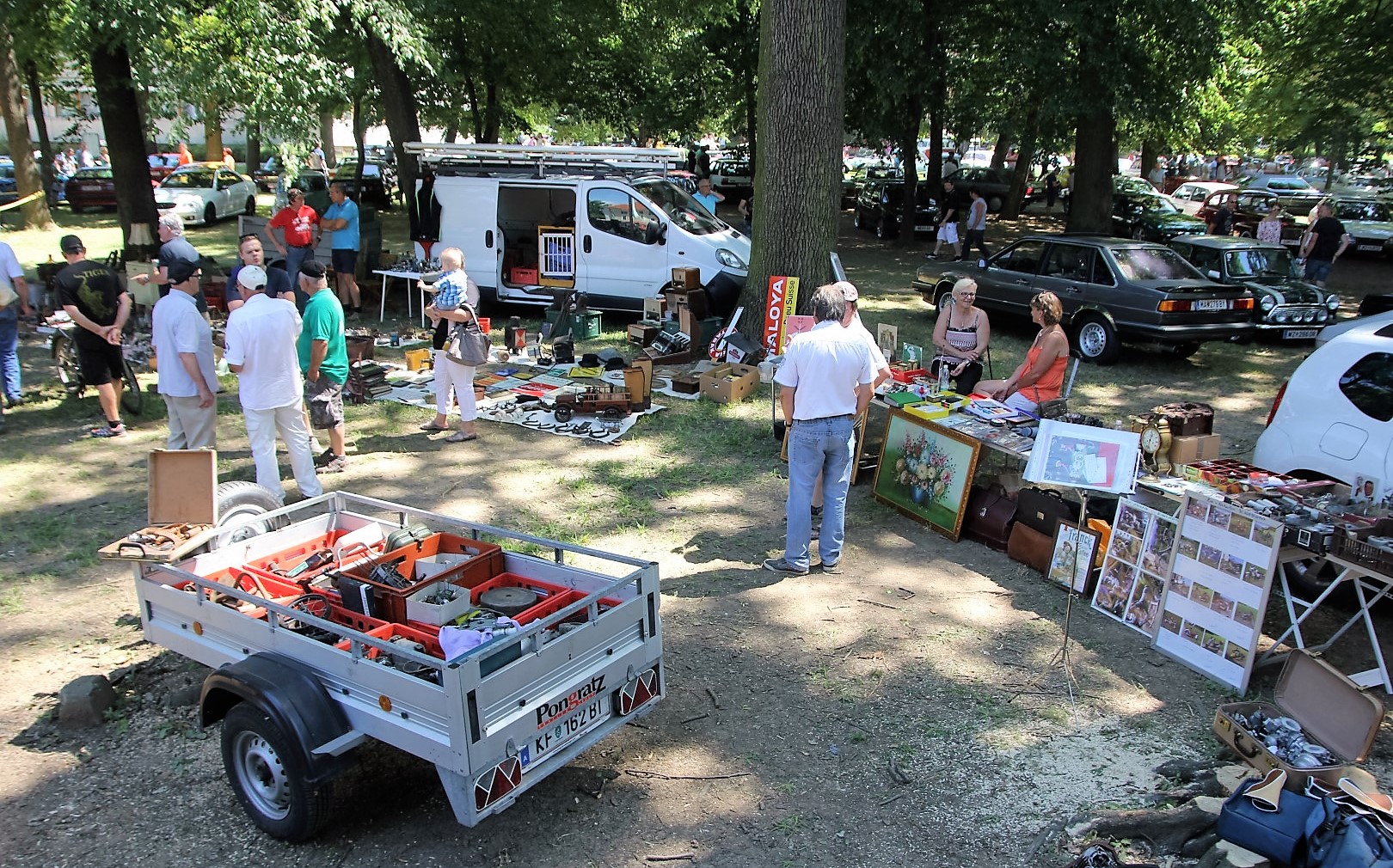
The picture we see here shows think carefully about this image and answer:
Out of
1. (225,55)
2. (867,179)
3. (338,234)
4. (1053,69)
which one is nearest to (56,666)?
(338,234)

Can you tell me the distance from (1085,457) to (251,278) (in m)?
5.76

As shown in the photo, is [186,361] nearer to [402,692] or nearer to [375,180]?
[402,692]

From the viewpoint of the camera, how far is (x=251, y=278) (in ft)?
23.0

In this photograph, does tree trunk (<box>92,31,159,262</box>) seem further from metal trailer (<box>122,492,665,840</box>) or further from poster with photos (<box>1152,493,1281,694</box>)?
poster with photos (<box>1152,493,1281,694</box>)

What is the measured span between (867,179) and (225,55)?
22993 millimetres

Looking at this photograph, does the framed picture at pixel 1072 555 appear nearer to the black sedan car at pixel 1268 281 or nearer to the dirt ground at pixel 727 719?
the dirt ground at pixel 727 719

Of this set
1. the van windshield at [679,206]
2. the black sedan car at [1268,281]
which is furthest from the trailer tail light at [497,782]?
the black sedan car at [1268,281]

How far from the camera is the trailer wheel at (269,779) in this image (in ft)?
12.4

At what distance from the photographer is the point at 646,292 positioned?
1329cm

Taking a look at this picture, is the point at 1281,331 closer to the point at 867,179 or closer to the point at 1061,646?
the point at 1061,646

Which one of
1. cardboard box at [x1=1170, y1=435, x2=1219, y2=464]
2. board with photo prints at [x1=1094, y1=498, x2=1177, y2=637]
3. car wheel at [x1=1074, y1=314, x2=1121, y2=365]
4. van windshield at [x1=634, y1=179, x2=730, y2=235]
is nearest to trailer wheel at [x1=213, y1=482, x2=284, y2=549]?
board with photo prints at [x1=1094, y1=498, x2=1177, y2=637]

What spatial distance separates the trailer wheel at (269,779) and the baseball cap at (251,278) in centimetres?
387

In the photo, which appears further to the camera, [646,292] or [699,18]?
[699,18]

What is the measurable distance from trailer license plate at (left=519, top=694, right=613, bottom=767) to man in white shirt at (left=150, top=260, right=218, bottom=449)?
4.65 meters
